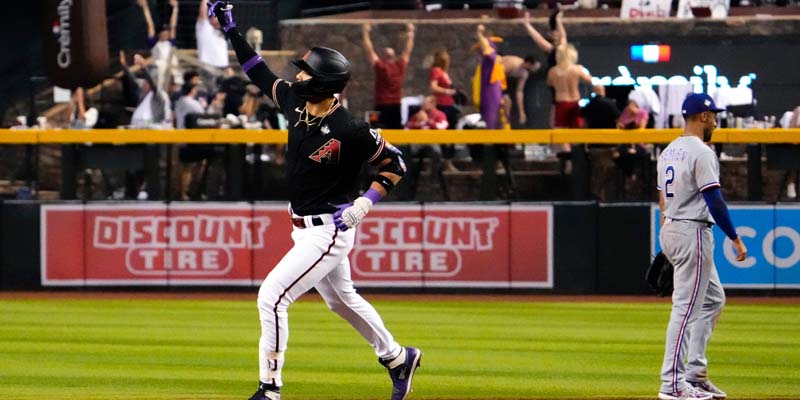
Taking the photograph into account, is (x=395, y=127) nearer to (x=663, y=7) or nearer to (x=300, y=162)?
(x=663, y=7)

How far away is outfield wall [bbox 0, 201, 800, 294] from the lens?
647 inches

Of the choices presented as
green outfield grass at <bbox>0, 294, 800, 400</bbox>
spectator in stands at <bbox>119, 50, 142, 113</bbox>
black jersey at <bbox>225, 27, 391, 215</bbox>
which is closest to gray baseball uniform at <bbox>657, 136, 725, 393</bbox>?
green outfield grass at <bbox>0, 294, 800, 400</bbox>

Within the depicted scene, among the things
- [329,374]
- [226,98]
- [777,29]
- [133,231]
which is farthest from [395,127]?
[329,374]

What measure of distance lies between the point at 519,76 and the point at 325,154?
11666 mm

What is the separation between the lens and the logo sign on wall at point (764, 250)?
53.0 feet

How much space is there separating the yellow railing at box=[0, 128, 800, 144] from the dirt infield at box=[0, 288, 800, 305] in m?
1.73

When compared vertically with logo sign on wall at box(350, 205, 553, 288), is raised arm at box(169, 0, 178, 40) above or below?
above

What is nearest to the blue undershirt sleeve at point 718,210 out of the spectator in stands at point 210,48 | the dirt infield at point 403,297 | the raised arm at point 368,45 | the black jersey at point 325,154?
the black jersey at point 325,154

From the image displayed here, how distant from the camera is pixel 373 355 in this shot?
11.0 m

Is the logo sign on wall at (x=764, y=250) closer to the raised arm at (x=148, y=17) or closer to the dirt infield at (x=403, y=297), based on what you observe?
the dirt infield at (x=403, y=297)

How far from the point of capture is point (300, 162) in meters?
7.89

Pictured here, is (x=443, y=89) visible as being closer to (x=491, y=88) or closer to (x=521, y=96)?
(x=491, y=88)

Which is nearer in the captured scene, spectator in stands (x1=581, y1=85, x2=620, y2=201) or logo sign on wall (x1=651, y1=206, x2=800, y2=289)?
logo sign on wall (x1=651, y1=206, x2=800, y2=289)

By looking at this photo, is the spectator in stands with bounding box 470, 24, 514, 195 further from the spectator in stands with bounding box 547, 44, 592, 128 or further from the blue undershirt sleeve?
the blue undershirt sleeve
